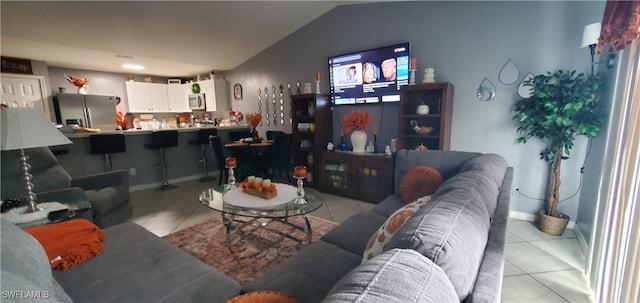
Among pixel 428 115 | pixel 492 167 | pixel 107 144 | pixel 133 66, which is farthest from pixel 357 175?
pixel 133 66

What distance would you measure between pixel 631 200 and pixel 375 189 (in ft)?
7.70

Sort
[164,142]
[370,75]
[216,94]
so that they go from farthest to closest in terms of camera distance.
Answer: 1. [216,94]
2. [164,142]
3. [370,75]

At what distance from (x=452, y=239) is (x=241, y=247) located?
6.63 ft

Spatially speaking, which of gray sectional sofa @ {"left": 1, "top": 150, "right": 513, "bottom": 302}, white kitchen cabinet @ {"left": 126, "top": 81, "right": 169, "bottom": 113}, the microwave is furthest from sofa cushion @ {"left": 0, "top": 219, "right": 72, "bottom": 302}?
white kitchen cabinet @ {"left": 126, "top": 81, "right": 169, "bottom": 113}

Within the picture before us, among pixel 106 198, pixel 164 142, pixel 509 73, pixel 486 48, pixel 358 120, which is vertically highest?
pixel 486 48

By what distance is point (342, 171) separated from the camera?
3674mm

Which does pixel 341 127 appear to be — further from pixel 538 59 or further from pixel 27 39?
pixel 27 39

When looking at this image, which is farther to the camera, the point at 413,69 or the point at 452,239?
the point at 413,69

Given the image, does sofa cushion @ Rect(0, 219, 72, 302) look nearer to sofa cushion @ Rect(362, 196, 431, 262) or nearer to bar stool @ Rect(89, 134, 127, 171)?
sofa cushion @ Rect(362, 196, 431, 262)

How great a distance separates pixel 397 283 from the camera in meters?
0.53

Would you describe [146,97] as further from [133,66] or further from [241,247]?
[241,247]

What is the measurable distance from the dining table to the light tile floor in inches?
36.4

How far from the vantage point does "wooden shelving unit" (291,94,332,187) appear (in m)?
3.88

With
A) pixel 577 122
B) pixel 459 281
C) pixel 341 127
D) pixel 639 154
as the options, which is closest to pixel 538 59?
pixel 577 122
